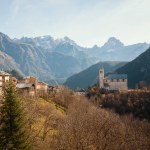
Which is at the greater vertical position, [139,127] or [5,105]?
[5,105]

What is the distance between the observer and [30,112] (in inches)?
2366

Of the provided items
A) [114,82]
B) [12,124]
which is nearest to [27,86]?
[114,82]

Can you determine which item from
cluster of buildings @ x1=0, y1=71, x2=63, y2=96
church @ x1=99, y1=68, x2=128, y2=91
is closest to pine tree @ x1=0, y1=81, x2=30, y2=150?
cluster of buildings @ x1=0, y1=71, x2=63, y2=96

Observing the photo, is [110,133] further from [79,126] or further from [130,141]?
[79,126]

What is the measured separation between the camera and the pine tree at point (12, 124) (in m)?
42.8

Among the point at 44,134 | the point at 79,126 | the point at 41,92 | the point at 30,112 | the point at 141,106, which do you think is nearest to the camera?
the point at 79,126

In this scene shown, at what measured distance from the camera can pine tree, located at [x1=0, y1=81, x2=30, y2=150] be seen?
42.8m

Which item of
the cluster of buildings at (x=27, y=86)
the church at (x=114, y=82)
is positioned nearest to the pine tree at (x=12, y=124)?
the cluster of buildings at (x=27, y=86)

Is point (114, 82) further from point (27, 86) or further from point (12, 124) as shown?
point (12, 124)

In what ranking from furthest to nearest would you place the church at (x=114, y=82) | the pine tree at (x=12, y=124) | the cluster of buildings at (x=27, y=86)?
the church at (x=114, y=82)
the cluster of buildings at (x=27, y=86)
the pine tree at (x=12, y=124)

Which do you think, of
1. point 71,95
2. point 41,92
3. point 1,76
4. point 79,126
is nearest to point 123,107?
point 71,95

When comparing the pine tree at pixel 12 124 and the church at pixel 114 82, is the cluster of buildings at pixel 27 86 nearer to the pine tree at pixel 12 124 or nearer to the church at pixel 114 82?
the church at pixel 114 82

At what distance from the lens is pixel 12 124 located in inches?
1710

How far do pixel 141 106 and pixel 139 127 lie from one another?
105 feet
